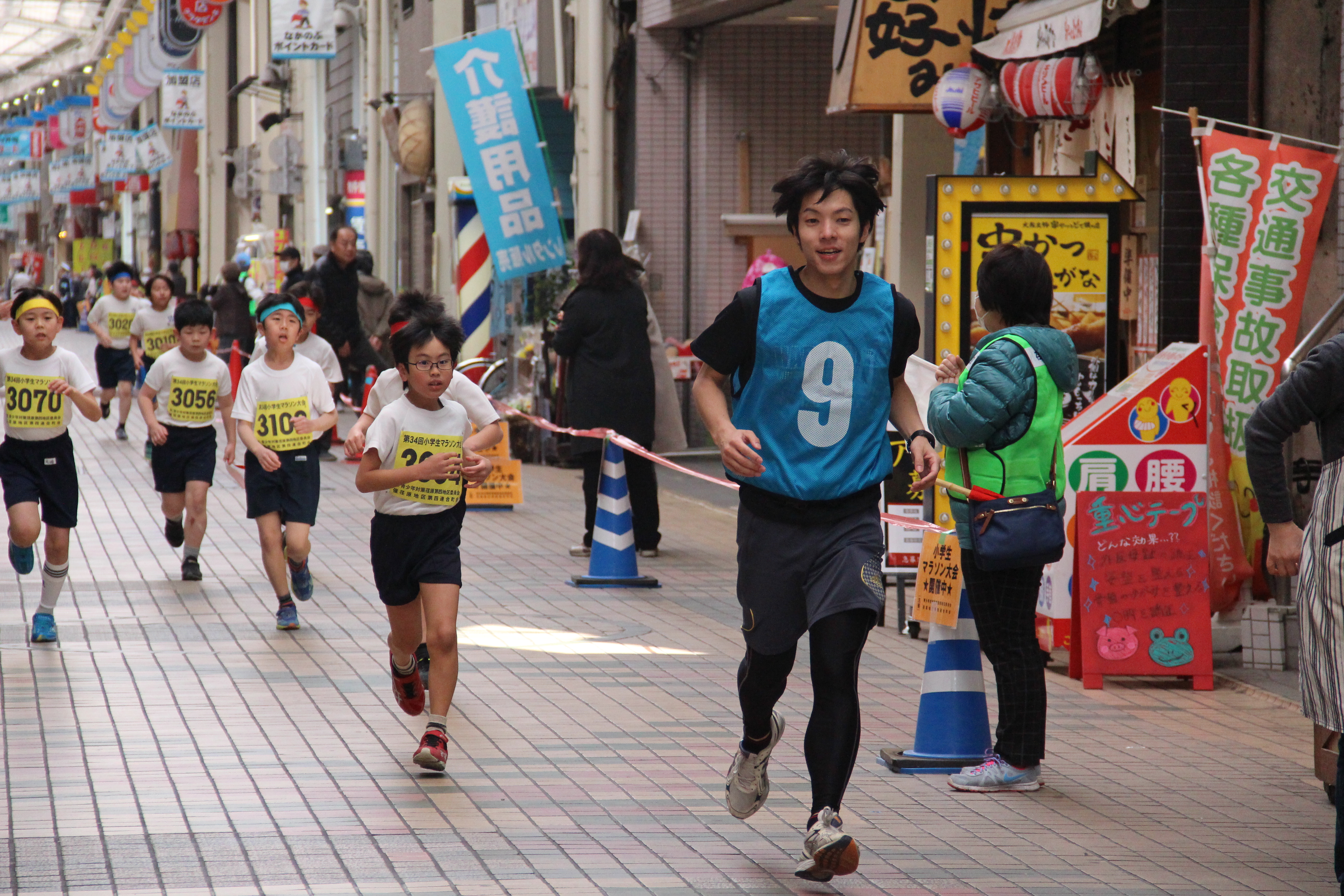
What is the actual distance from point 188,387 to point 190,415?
0.58 ft

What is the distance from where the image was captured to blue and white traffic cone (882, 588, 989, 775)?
6.03 m

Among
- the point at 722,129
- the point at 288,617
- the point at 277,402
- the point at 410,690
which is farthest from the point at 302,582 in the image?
the point at 722,129

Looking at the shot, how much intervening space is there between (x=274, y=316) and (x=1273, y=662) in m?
5.15

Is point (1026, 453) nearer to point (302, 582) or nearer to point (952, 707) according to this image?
point (952, 707)

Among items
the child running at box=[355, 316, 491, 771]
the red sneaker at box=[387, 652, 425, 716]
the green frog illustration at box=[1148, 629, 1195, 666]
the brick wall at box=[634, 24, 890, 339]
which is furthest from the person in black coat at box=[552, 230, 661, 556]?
the brick wall at box=[634, 24, 890, 339]

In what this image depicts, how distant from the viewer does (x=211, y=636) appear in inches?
334

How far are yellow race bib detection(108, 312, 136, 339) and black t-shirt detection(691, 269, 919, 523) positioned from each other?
15351mm

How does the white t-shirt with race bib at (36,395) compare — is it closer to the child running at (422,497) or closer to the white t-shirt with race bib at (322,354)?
the child running at (422,497)

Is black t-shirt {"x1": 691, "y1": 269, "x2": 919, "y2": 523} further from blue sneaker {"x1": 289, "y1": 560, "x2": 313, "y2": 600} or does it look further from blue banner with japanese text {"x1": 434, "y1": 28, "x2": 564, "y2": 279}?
blue banner with japanese text {"x1": 434, "y1": 28, "x2": 564, "y2": 279}

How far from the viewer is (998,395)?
5.70 meters

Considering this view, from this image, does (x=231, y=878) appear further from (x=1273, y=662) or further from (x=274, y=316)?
(x=1273, y=662)

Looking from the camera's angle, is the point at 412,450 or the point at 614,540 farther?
the point at 614,540

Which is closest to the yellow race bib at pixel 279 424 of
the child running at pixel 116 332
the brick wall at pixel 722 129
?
the brick wall at pixel 722 129

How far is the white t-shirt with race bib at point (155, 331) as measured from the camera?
1731 centimetres
